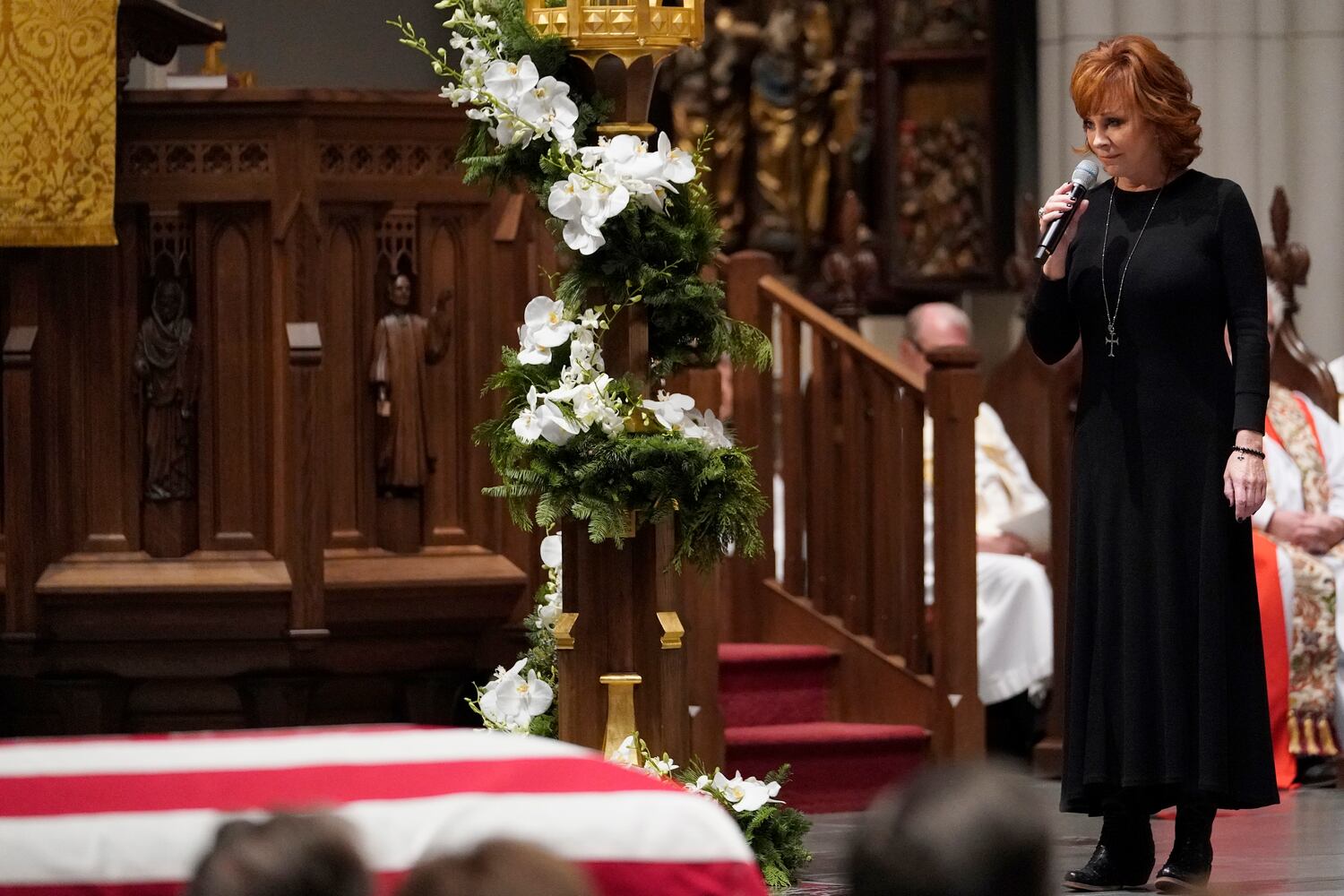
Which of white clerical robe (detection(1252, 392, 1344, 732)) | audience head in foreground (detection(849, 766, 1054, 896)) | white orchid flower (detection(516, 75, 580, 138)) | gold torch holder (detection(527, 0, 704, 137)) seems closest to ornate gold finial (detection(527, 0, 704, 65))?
gold torch holder (detection(527, 0, 704, 137))

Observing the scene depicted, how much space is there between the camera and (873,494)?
707cm

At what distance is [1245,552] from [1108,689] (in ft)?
1.31

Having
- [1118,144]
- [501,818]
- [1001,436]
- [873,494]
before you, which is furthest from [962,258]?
[501,818]

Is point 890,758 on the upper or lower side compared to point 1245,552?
lower

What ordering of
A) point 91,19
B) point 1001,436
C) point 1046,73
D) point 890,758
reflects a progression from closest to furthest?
1. point 91,19
2. point 890,758
3. point 1001,436
4. point 1046,73

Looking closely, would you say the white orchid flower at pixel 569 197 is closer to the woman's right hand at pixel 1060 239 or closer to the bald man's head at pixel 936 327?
the woman's right hand at pixel 1060 239

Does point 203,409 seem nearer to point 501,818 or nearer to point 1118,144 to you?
point 1118,144

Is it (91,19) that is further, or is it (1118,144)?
(91,19)

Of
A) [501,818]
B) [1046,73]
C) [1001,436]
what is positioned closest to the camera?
[501,818]

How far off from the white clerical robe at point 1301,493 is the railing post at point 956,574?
123 cm

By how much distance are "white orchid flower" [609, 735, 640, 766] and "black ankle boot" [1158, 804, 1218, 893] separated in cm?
111

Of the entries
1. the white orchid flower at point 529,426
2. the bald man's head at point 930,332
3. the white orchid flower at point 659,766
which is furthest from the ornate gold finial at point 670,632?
the bald man's head at point 930,332

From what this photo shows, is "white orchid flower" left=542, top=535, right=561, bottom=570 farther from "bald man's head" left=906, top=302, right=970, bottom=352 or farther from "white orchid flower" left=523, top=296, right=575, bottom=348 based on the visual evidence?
"bald man's head" left=906, top=302, right=970, bottom=352

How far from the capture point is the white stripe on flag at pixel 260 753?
258 cm
